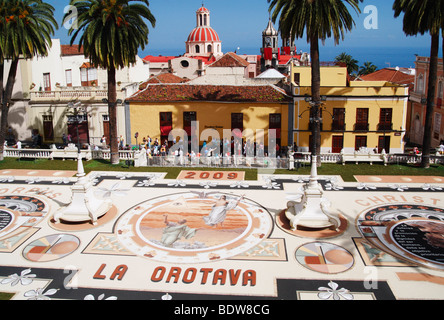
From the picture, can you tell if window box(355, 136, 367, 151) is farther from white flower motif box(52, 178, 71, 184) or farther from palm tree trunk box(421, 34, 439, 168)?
white flower motif box(52, 178, 71, 184)

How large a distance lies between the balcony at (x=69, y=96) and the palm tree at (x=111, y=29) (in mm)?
7734

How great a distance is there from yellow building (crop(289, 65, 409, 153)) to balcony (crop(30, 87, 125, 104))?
55.3 feet

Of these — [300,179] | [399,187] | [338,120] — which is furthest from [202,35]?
[399,187]

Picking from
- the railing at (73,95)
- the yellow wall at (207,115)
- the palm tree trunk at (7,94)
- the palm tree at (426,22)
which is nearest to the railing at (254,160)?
the palm tree at (426,22)

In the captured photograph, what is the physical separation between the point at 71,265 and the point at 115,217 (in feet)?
17.1

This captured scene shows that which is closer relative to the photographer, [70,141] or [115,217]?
[115,217]

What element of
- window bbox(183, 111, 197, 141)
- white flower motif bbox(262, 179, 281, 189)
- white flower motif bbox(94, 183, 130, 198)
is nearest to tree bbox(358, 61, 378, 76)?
window bbox(183, 111, 197, 141)

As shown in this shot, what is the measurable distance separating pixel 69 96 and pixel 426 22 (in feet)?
98.5

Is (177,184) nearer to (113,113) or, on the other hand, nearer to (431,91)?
(113,113)

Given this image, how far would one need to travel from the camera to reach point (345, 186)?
27.6m

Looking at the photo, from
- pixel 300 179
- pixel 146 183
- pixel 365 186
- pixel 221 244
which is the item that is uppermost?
pixel 300 179

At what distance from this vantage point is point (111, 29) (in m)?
29.6

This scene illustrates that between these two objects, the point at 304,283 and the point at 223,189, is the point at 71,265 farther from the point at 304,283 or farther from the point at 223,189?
the point at 223,189

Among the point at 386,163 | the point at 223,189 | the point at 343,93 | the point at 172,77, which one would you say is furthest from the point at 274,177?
the point at 172,77
